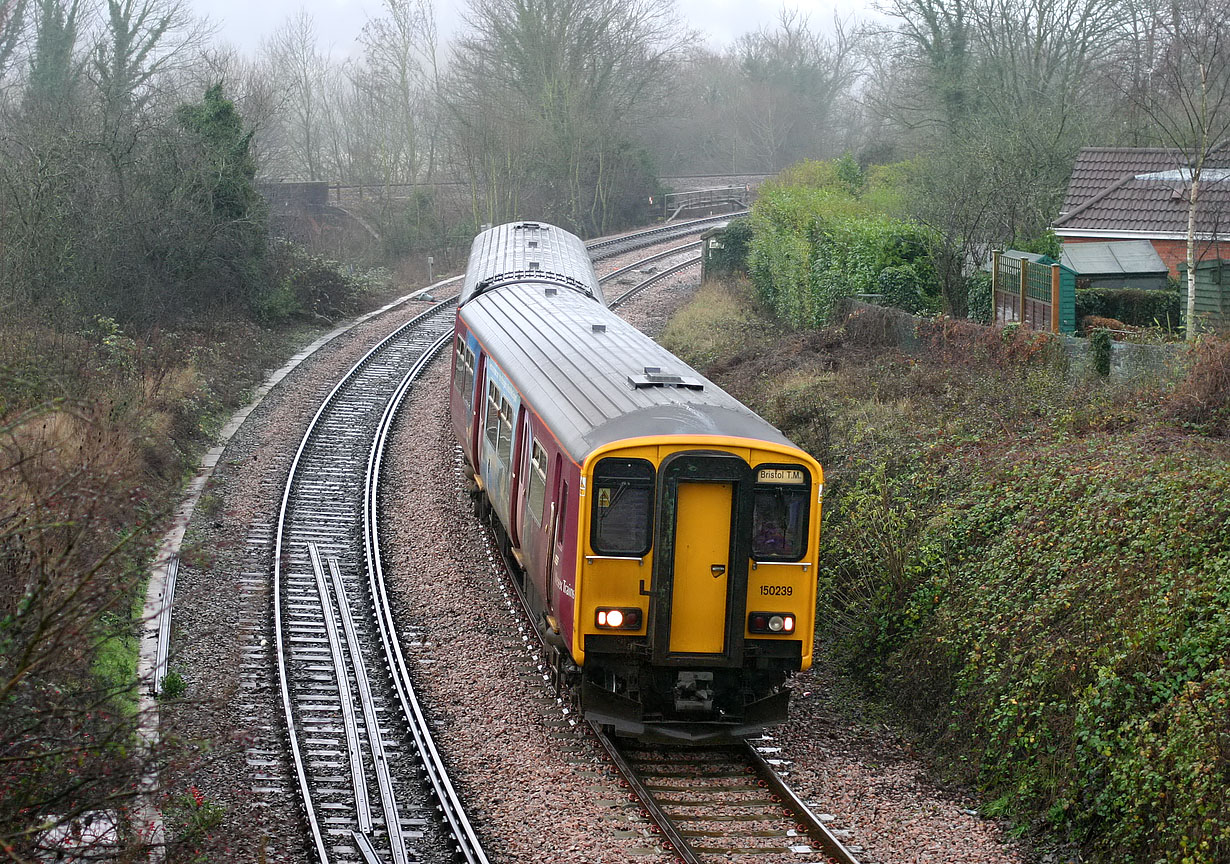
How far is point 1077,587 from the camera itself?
32.3 ft

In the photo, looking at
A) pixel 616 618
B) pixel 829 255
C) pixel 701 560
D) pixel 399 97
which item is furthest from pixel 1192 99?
pixel 399 97

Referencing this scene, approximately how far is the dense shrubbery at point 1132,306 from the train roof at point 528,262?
24.9 feet

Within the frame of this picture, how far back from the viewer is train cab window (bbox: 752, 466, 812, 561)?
9.49m

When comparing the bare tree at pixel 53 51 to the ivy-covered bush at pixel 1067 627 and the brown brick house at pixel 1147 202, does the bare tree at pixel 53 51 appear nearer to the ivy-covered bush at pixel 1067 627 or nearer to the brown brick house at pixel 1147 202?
the brown brick house at pixel 1147 202

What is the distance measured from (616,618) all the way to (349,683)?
348 centimetres

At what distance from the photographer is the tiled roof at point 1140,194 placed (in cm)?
2033

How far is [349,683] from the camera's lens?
11.6 metres

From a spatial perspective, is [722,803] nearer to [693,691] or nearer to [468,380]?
[693,691]

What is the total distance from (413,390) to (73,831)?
717 inches

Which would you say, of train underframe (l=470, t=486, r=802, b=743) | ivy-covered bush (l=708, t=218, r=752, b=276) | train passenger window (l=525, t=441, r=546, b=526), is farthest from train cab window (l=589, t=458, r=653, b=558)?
ivy-covered bush (l=708, t=218, r=752, b=276)

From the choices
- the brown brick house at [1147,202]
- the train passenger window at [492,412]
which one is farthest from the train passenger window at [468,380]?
the brown brick house at [1147,202]

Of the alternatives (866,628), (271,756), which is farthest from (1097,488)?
(271,756)

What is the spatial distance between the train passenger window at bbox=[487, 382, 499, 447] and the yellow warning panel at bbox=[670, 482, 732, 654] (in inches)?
191

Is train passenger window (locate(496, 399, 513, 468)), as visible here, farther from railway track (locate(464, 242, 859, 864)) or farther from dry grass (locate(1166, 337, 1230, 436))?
dry grass (locate(1166, 337, 1230, 436))
